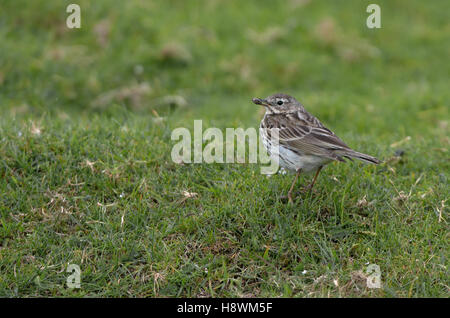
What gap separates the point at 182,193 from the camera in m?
6.32

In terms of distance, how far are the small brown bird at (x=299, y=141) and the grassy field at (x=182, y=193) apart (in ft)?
1.27

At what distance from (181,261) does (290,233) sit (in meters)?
1.18


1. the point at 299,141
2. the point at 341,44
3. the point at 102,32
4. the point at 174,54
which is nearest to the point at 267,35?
the point at 341,44

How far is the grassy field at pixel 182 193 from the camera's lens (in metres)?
5.42

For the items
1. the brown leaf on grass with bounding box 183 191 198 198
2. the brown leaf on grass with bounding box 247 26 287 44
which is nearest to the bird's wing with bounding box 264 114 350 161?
the brown leaf on grass with bounding box 183 191 198 198

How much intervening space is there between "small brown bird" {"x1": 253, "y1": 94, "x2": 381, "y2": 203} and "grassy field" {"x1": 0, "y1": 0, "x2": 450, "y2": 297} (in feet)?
1.27

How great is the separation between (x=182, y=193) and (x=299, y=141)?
1.48m

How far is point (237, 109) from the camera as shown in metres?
10.6

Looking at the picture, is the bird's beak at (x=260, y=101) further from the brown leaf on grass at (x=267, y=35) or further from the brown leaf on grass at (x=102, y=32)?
the brown leaf on grass at (x=267, y=35)

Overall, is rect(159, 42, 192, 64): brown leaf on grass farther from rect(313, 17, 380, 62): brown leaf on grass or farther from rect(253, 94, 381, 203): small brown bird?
rect(253, 94, 381, 203): small brown bird

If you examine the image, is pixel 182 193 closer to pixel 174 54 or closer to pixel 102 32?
pixel 174 54

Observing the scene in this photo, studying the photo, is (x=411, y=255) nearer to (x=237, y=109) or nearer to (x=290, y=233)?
(x=290, y=233)
